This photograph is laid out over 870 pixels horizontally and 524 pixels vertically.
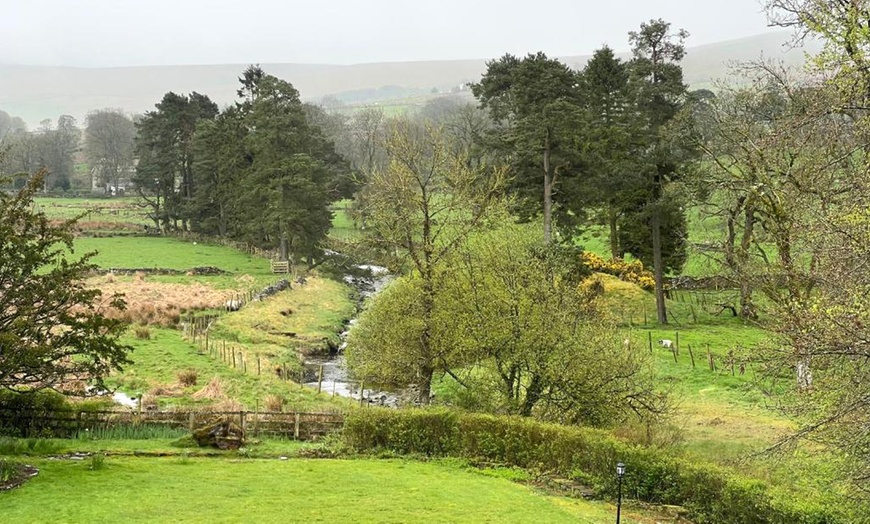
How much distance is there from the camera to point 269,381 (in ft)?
107

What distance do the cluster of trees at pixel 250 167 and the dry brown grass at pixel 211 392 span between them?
34.6 metres

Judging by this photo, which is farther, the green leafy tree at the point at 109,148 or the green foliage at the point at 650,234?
the green leafy tree at the point at 109,148

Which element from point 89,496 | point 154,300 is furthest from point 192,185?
point 89,496

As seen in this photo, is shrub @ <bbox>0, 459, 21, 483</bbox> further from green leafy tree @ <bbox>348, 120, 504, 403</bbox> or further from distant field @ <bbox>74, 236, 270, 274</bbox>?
distant field @ <bbox>74, 236, 270, 274</bbox>

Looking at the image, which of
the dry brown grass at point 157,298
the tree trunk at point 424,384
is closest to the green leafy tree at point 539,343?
the tree trunk at point 424,384

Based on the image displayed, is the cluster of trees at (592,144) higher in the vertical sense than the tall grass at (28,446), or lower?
higher

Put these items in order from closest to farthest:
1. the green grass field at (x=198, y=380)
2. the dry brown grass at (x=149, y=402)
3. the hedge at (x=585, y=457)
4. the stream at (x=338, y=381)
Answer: the hedge at (x=585, y=457) < the dry brown grass at (x=149, y=402) < the green grass field at (x=198, y=380) < the stream at (x=338, y=381)

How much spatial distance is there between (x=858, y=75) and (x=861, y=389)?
235 inches

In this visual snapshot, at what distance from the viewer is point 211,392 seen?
29656 mm

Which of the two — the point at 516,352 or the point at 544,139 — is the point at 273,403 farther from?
the point at 544,139

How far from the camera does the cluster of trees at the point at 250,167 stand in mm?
65688

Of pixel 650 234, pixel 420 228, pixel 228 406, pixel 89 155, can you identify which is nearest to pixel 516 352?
pixel 420 228

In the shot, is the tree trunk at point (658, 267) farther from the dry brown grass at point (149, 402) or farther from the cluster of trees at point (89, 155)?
the cluster of trees at point (89, 155)

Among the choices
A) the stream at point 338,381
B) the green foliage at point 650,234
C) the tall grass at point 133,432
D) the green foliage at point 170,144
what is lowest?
the stream at point 338,381
